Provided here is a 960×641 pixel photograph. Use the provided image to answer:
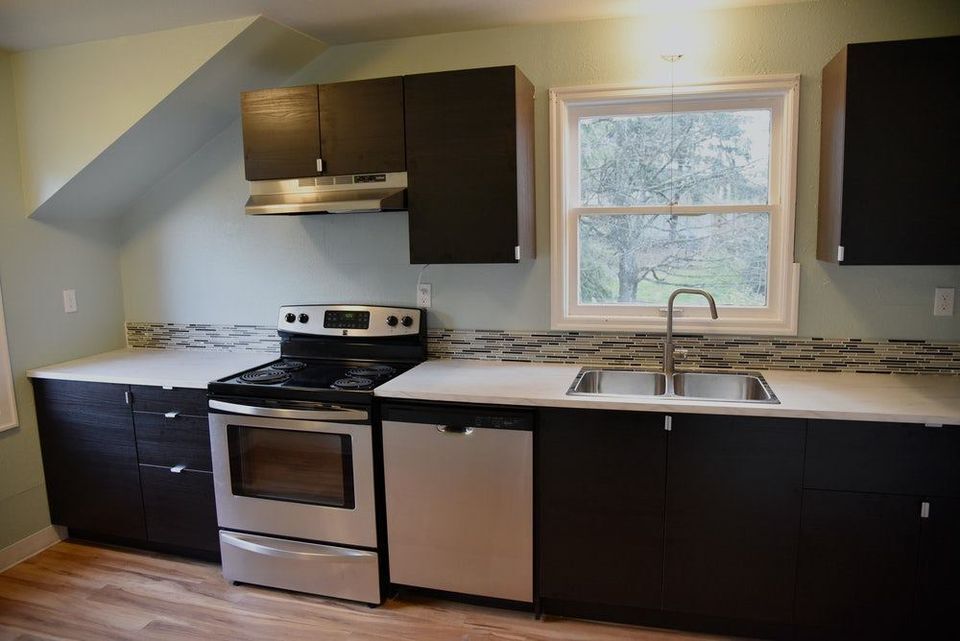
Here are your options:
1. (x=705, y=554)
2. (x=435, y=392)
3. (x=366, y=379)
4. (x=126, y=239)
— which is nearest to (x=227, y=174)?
(x=126, y=239)

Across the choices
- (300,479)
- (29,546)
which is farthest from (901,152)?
(29,546)

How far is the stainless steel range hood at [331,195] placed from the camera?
250cm

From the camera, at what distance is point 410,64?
2828mm

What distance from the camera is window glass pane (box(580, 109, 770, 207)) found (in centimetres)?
258

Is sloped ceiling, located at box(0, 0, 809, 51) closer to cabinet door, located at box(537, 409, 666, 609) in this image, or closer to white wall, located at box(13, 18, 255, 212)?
white wall, located at box(13, 18, 255, 212)

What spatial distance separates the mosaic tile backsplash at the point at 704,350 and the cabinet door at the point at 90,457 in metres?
0.77

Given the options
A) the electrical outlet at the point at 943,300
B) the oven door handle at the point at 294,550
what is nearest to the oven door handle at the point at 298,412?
the oven door handle at the point at 294,550

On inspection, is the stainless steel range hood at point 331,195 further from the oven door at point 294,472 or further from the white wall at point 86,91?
the oven door at point 294,472

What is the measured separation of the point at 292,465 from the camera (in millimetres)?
2518

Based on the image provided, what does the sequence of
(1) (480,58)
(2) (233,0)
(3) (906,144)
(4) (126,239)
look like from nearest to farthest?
(3) (906,144), (2) (233,0), (1) (480,58), (4) (126,239)

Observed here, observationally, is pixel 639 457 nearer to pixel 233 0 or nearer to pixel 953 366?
pixel 953 366

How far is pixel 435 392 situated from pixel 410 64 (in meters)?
1.50

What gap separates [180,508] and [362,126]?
5.96 ft

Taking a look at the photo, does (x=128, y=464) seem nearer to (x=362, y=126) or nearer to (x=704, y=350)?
(x=362, y=126)
